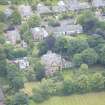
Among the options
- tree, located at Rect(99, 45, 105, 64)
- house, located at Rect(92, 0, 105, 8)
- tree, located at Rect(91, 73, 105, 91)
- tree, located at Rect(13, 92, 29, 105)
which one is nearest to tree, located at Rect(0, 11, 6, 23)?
house, located at Rect(92, 0, 105, 8)

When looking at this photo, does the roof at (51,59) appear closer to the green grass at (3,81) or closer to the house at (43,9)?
the green grass at (3,81)

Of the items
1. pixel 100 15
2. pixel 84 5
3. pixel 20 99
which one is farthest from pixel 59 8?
pixel 20 99

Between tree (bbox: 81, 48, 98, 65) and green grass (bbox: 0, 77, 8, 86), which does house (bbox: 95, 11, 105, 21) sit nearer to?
tree (bbox: 81, 48, 98, 65)

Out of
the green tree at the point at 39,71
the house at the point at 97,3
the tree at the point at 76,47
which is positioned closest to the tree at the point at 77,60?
the tree at the point at 76,47

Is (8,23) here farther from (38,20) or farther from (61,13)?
(61,13)

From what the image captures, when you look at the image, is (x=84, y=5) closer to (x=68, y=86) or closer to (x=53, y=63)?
(x=53, y=63)

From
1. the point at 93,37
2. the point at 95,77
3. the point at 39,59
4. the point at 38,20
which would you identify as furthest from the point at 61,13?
the point at 95,77
